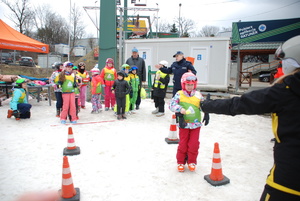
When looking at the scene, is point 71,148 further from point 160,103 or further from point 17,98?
point 160,103

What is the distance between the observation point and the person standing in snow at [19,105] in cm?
724

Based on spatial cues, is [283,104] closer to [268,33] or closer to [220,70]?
[220,70]

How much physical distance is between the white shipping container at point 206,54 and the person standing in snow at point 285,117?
39.8ft

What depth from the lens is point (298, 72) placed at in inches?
61.7

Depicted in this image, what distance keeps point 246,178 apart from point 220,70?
411 inches

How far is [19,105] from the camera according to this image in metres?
7.34

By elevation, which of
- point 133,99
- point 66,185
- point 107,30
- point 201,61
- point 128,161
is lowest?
point 128,161

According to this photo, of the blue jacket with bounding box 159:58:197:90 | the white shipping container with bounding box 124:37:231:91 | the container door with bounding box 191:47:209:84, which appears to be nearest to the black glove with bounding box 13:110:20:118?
the blue jacket with bounding box 159:58:197:90

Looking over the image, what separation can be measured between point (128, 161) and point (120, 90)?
11.6 ft

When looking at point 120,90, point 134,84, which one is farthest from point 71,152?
point 134,84

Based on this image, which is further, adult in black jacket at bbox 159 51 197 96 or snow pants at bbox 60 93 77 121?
snow pants at bbox 60 93 77 121

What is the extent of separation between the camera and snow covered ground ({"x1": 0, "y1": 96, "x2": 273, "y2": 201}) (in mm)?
3330

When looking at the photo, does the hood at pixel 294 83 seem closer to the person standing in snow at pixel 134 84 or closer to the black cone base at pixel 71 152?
the black cone base at pixel 71 152

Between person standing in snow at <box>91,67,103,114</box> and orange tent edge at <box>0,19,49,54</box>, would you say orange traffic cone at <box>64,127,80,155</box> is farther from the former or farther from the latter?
orange tent edge at <box>0,19,49,54</box>
